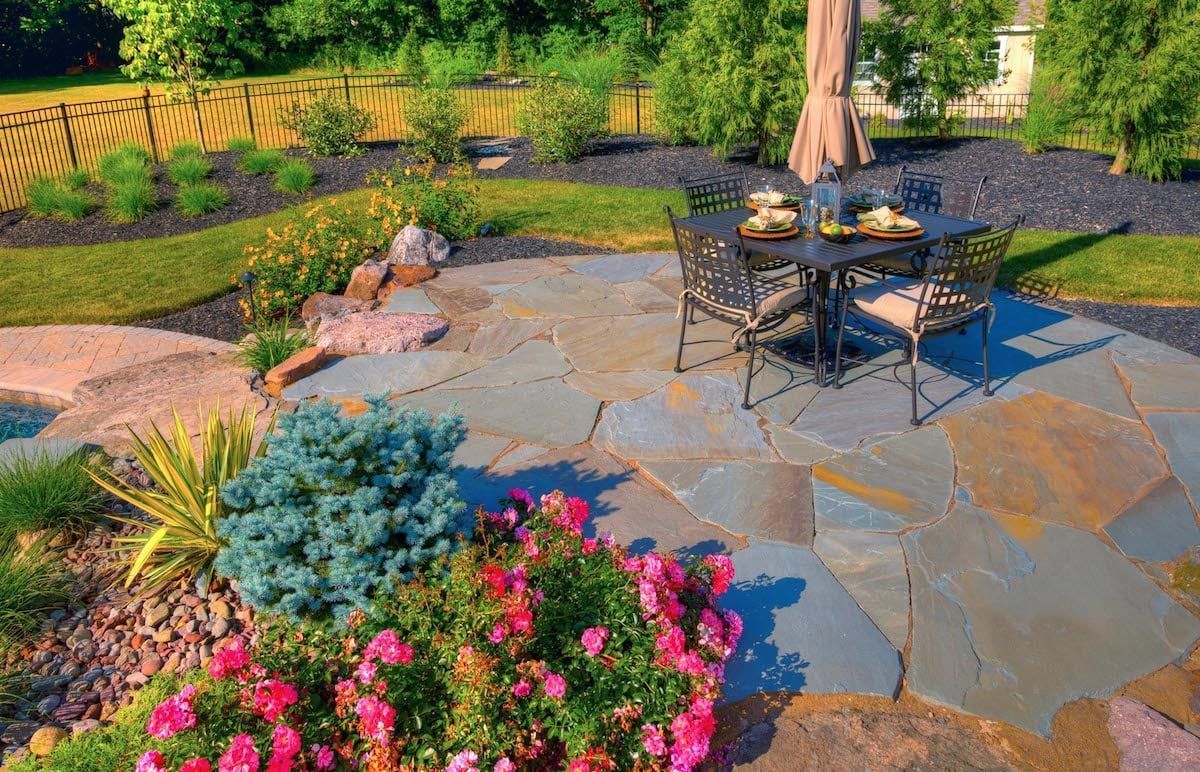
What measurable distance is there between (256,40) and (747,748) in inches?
1270

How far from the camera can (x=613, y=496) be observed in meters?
4.46

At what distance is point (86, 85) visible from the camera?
28453mm

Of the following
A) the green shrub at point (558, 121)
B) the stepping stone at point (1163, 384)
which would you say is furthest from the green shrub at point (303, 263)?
the stepping stone at point (1163, 384)

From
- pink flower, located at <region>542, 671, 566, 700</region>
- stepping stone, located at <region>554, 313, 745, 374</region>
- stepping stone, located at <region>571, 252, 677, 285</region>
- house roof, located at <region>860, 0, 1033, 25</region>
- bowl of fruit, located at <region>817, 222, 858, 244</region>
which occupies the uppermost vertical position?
house roof, located at <region>860, 0, 1033, 25</region>

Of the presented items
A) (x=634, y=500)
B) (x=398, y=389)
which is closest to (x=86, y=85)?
(x=398, y=389)

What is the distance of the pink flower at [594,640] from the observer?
9.84ft

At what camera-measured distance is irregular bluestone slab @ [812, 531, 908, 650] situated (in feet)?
11.9

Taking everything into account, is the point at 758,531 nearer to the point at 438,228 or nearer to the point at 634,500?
the point at 634,500

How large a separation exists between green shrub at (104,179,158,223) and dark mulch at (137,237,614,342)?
3230 mm

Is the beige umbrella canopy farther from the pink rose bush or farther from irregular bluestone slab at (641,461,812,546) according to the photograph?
the pink rose bush

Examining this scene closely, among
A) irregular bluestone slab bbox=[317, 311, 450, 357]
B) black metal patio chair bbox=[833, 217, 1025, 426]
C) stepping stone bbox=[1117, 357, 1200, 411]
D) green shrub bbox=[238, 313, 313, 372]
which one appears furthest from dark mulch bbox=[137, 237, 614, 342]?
stepping stone bbox=[1117, 357, 1200, 411]

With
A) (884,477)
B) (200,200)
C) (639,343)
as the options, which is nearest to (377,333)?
(639,343)

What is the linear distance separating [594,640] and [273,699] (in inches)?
39.6

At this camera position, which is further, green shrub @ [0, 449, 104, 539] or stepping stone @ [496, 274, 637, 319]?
stepping stone @ [496, 274, 637, 319]
